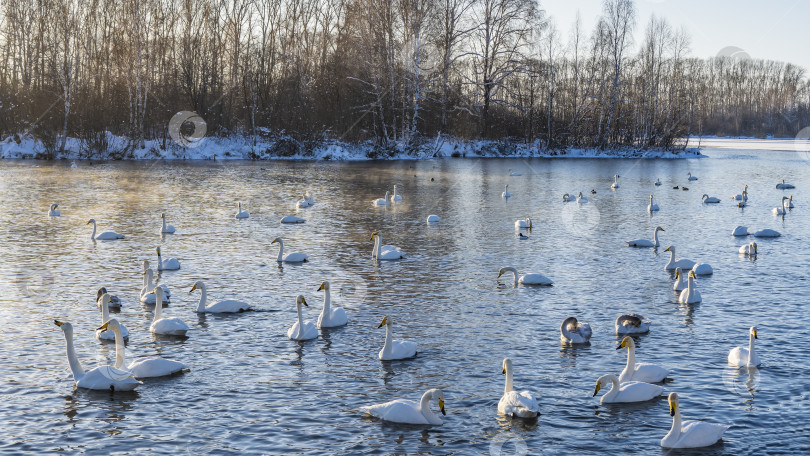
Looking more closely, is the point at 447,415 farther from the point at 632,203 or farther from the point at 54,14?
the point at 54,14

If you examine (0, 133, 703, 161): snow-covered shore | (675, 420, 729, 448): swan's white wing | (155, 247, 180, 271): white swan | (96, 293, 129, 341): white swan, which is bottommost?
(675, 420, 729, 448): swan's white wing

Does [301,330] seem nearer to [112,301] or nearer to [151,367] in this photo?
[151,367]

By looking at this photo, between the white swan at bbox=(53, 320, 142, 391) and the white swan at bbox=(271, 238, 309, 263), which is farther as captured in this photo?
the white swan at bbox=(271, 238, 309, 263)

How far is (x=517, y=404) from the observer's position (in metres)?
10.2

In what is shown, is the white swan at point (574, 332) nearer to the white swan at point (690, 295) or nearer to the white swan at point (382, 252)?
the white swan at point (690, 295)

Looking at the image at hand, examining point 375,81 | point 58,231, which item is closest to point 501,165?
point 375,81

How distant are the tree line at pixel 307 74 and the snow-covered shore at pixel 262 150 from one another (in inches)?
28.7

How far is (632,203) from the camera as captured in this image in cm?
3600

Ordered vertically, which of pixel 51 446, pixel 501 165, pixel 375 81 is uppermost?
pixel 375 81

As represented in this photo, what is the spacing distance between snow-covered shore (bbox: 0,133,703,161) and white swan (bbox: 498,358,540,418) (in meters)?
52.8

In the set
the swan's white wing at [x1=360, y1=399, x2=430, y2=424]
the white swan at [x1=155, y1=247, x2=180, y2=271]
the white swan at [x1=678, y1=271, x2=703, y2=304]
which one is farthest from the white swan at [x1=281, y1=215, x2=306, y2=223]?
the swan's white wing at [x1=360, y1=399, x2=430, y2=424]

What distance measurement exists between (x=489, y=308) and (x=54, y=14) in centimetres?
6191

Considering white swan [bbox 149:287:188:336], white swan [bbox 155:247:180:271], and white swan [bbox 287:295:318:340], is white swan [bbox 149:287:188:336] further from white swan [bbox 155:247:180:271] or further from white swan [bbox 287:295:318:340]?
white swan [bbox 155:247:180:271]

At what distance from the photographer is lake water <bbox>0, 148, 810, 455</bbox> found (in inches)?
390
